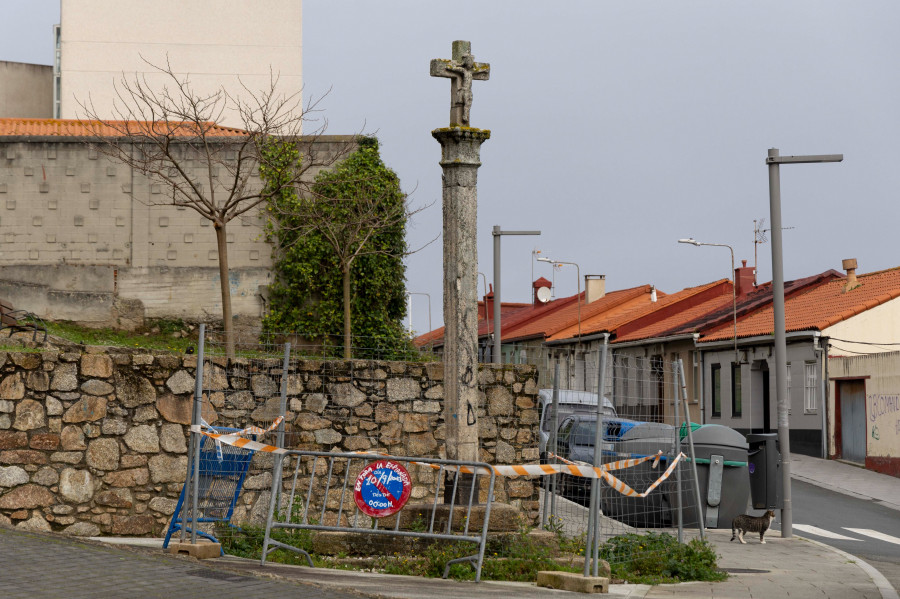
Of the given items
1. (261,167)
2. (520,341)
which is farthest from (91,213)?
(520,341)

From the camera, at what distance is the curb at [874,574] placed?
33.3ft

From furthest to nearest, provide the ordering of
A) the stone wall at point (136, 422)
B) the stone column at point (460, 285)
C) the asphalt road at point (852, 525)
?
the asphalt road at point (852, 525) < the stone wall at point (136, 422) < the stone column at point (460, 285)

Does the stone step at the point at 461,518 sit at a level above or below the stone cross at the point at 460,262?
below

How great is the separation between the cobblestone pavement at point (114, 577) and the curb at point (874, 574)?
491 centimetres

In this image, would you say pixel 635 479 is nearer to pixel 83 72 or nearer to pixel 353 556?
pixel 353 556

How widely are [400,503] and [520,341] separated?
180 feet

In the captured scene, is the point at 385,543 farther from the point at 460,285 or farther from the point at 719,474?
the point at 719,474

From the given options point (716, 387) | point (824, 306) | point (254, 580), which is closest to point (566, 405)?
point (254, 580)

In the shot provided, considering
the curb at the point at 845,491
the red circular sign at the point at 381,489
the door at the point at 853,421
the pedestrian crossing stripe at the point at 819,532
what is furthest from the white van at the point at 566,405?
the door at the point at 853,421

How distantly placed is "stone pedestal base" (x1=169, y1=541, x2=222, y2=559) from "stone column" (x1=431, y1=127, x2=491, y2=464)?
2.37 m

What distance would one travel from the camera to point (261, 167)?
28.5 meters

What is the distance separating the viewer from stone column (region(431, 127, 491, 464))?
36.7 feet

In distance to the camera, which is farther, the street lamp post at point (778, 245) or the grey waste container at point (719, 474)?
the street lamp post at point (778, 245)

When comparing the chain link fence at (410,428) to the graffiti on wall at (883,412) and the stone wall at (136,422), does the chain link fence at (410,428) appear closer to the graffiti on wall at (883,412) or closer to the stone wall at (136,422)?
the stone wall at (136,422)
